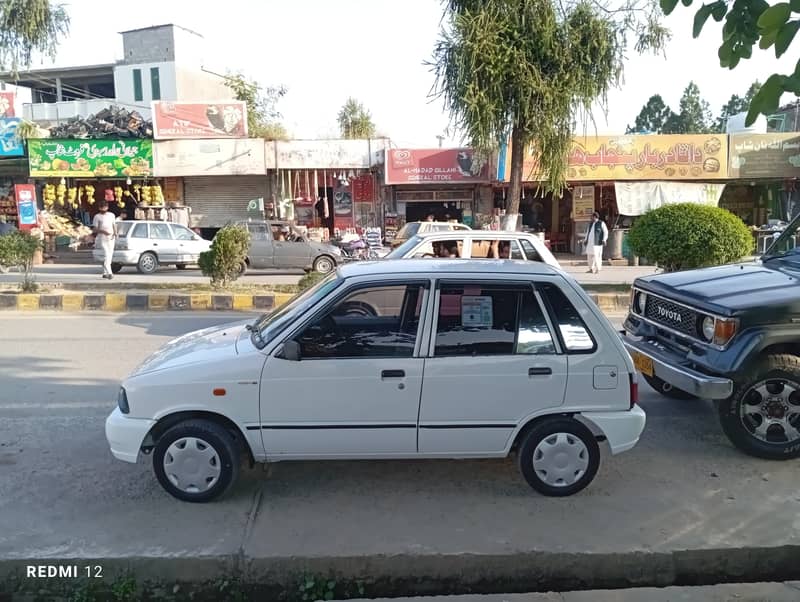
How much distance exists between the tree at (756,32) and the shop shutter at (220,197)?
21461 millimetres

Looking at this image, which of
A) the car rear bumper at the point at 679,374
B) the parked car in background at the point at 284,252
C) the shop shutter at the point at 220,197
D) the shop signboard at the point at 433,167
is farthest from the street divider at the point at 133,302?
the shop shutter at the point at 220,197

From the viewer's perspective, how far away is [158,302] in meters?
11.5

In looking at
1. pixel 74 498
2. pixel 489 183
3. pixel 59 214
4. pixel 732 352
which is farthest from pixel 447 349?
pixel 59 214

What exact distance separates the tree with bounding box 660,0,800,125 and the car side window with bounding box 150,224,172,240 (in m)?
17.1

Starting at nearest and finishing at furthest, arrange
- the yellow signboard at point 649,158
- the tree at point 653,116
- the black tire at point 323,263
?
the black tire at point 323,263 < the yellow signboard at point 649,158 < the tree at point 653,116

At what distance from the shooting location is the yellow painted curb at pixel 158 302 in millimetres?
11500

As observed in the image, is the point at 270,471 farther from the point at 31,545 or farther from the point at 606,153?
the point at 606,153

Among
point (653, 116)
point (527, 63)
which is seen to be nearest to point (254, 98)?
point (527, 63)

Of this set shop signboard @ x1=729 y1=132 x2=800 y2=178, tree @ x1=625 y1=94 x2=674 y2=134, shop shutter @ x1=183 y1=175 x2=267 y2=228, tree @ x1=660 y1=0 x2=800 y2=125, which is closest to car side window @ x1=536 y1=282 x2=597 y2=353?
tree @ x1=660 y1=0 x2=800 y2=125

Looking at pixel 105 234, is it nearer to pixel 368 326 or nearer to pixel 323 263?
pixel 323 263

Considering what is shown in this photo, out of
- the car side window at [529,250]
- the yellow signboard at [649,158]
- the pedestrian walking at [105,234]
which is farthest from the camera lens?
the yellow signboard at [649,158]

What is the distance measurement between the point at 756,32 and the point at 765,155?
2117 centimetres

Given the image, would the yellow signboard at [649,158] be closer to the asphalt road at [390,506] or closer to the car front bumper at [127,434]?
the asphalt road at [390,506]

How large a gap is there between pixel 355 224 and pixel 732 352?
19.6 meters
